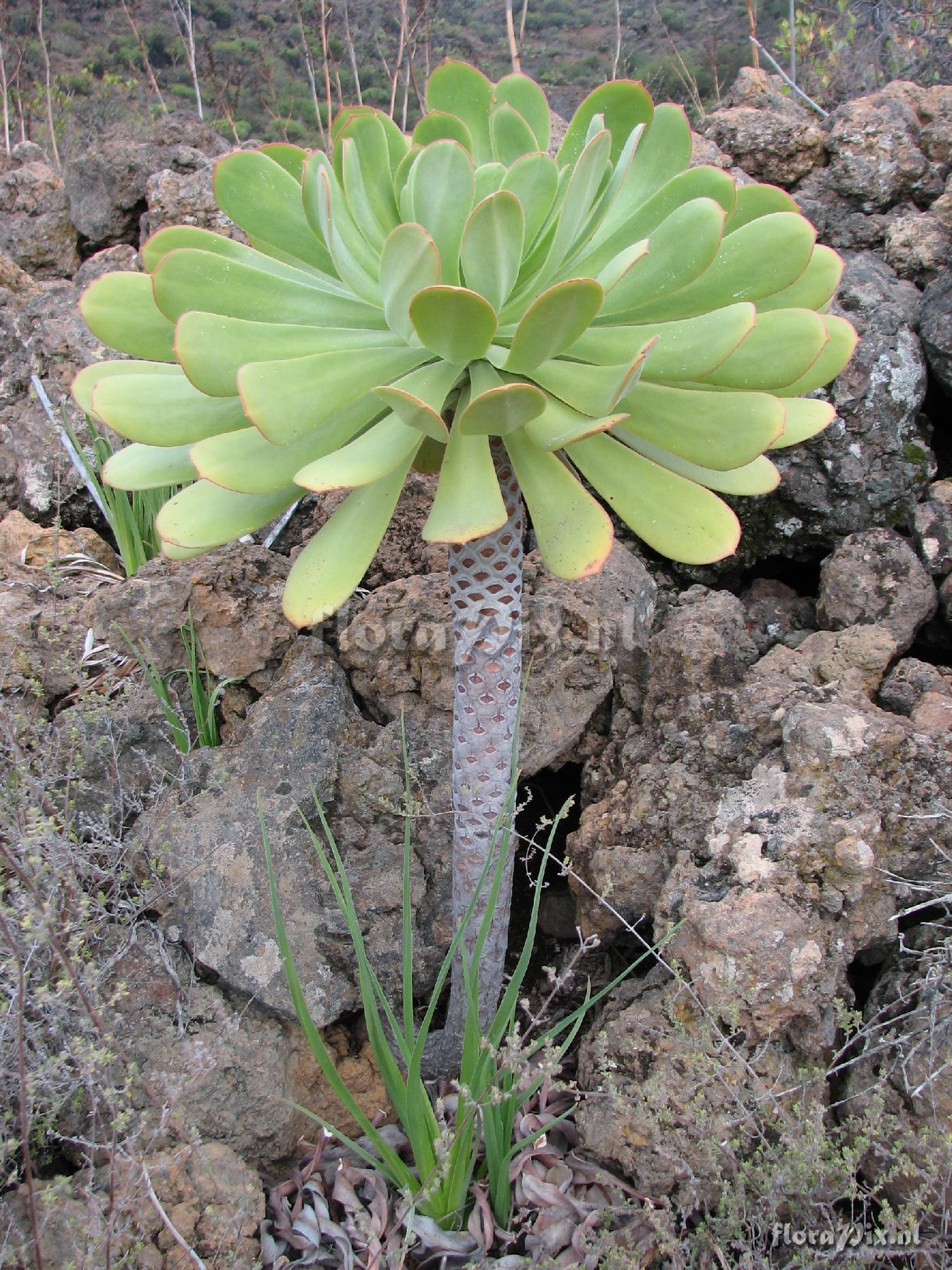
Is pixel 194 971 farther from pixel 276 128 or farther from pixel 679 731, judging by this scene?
pixel 276 128

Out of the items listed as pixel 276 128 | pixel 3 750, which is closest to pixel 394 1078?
pixel 3 750

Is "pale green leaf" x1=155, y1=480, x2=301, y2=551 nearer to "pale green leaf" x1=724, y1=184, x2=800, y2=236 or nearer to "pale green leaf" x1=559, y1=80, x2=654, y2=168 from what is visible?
"pale green leaf" x1=559, y1=80, x2=654, y2=168

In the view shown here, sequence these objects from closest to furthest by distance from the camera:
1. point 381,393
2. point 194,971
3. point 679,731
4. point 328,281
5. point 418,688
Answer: point 381,393, point 328,281, point 194,971, point 679,731, point 418,688

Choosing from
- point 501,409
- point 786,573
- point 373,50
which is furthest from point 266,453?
point 373,50

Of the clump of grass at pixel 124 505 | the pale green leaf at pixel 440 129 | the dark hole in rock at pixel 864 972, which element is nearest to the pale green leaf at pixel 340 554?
the pale green leaf at pixel 440 129

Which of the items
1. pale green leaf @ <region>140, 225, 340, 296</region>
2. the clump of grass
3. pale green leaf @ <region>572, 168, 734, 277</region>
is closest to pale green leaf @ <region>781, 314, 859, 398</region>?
pale green leaf @ <region>572, 168, 734, 277</region>

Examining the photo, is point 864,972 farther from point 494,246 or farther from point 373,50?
point 373,50
